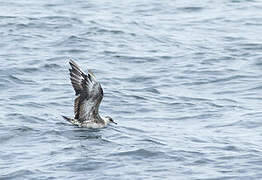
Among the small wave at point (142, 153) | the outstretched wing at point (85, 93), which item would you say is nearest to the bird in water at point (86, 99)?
the outstretched wing at point (85, 93)

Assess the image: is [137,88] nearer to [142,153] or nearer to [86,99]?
[86,99]

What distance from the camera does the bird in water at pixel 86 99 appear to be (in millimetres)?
15839

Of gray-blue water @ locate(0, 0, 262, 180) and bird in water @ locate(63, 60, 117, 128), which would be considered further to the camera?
bird in water @ locate(63, 60, 117, 128)

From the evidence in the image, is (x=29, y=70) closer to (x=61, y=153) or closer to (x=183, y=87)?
(x=183, y=87)

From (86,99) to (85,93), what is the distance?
0.53 ft

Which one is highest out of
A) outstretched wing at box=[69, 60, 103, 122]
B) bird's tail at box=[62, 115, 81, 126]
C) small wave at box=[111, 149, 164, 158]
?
outstretched wing at box=[69, 60, 103, 122]

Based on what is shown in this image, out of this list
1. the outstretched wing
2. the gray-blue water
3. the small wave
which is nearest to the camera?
the gray-blue water

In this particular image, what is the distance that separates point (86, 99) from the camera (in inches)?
635

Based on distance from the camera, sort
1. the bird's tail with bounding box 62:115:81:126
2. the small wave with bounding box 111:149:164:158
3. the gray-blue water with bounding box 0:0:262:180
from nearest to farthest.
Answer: the gray-blue water with bounding box 0:0:262:180, the small wave with bounding box 111:149:164:158, the bird's tail with bounding box 62:115:81:126

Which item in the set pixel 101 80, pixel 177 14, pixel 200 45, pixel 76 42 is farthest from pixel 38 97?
pixel 177 14

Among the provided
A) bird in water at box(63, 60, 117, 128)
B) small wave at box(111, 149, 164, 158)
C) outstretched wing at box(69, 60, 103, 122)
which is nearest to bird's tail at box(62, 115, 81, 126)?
bird in water at box(63, 60, 117, 128)

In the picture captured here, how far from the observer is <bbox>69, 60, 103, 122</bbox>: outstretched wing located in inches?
623

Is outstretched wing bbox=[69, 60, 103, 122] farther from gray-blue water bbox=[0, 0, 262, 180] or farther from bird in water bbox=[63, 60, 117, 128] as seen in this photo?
gray-blue water bbox=[0, 0, 262, 180]

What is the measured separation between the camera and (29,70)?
21156 millimetres
